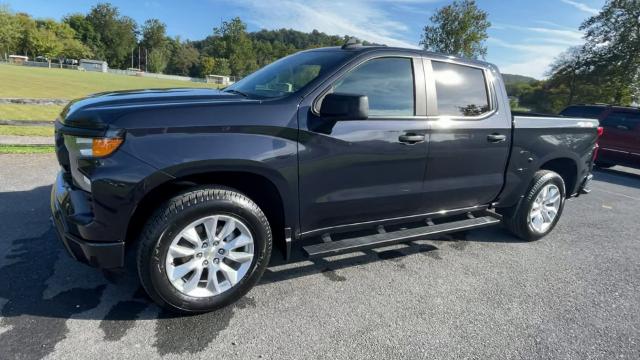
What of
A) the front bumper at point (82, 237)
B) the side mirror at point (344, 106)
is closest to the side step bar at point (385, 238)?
the side mirror at point (344, 106)

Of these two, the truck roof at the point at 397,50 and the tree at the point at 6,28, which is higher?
the tree at the point at 6,28

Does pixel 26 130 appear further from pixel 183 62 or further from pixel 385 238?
pixel 183 62

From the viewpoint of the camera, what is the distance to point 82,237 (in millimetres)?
2459

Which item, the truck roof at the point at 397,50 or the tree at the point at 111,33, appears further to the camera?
the tree at the point at 111,33

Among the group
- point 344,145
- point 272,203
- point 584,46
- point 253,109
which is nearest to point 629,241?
point 344,145

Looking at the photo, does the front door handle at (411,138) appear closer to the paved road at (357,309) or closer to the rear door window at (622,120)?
the paved road at (357,309)

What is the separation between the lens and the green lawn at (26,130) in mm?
8272

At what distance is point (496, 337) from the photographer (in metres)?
2.71

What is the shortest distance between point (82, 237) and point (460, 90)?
324 cm

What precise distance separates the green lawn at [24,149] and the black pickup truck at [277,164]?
488 centimetres

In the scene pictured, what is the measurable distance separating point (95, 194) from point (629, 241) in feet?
18.6

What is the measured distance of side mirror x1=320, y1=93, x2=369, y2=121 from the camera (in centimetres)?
264

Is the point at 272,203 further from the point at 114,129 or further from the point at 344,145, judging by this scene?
the point at 114,129

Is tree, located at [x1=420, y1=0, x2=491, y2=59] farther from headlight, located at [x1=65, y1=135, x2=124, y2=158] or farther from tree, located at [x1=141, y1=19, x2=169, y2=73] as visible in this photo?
tree, located at [x1=141, y1=19, x2=169, y2=73]
